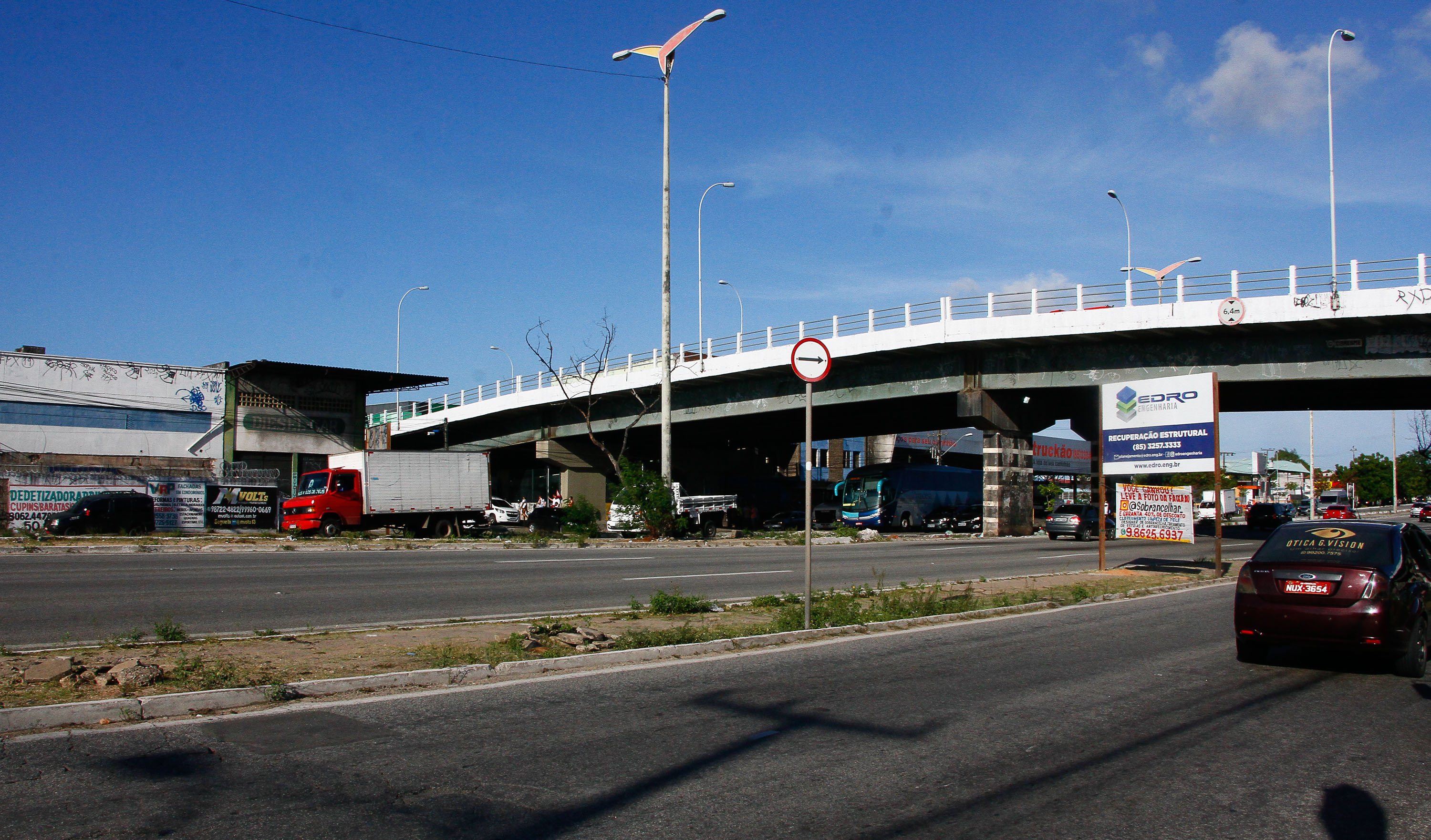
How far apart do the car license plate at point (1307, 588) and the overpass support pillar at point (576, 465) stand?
48.2 meters

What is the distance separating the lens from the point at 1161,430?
795 inches

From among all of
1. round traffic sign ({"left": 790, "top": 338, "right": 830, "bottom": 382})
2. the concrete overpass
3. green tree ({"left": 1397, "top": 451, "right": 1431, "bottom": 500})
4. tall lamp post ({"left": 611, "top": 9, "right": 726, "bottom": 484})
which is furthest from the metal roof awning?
green tree ({"left": 1397, "top": 451, "right": 1431, "bottom": 500})

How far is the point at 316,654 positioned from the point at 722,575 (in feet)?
34.6

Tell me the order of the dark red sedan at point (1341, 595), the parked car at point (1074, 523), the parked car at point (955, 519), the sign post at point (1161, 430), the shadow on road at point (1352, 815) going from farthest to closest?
the parked car at point (955, 519) → the parked car at point (1074, 523) → the sign post at point (1161, 430) → the dark red sedan at point (1341, 595) → the shadow on road at point (1352, 815)

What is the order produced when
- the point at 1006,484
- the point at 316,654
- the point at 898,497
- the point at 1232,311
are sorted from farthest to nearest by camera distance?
1. the point at 898,497
2. the point at 1006,484
3. the point at 1232,311
4. the point at 316,654

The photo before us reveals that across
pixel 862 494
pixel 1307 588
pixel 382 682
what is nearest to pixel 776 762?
pixel 382 682

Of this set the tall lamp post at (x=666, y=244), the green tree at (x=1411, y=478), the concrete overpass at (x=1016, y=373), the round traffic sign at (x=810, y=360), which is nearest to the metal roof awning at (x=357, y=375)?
the concrete overpass at (x=1016, y=373)

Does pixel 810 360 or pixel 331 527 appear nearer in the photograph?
pixel 810 360

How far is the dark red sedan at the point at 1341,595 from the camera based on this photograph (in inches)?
338

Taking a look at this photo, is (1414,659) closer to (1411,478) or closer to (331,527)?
(331,527)

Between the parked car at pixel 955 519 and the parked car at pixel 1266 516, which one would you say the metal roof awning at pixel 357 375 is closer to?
the parked car at pixel 955 519

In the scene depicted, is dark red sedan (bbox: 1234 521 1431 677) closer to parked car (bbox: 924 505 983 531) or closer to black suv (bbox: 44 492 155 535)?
black suv (bbox: 44 492 155 535)

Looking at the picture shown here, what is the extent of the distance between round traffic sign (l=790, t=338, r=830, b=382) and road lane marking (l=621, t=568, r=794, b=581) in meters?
7.50

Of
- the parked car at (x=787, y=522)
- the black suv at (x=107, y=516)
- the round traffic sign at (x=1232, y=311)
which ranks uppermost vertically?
the round traffic sign at (x=1232, y=311)
